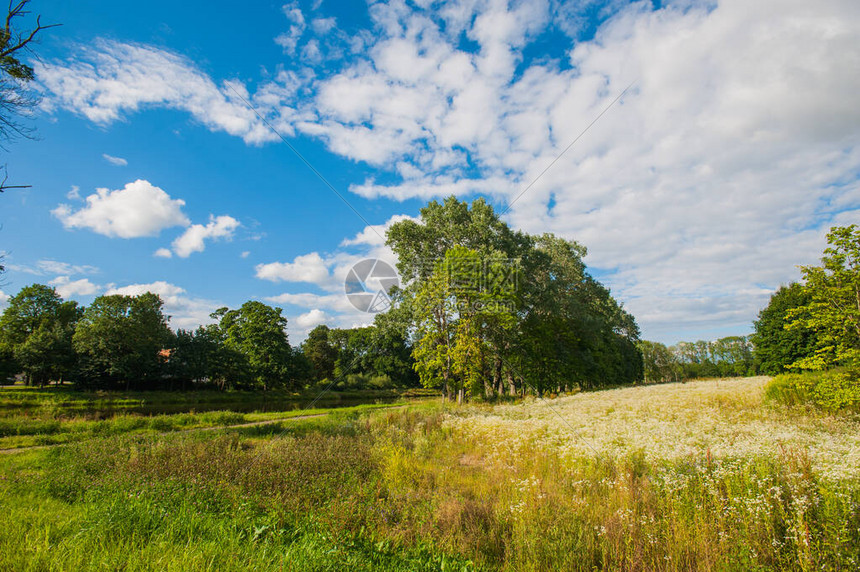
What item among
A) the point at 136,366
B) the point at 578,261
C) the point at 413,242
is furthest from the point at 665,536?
the point at 136,366

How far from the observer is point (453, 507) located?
225 inches

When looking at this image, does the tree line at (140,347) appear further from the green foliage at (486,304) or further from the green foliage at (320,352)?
the green foliage at (320,352)

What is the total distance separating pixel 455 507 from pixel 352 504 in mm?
1758

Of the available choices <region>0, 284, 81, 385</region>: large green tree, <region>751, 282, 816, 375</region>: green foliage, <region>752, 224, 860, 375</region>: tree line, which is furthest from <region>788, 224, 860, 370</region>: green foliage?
<region>0, 284, 81, 385</region>: large green tree

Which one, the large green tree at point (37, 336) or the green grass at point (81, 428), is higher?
the large green tree at point (37, 336)

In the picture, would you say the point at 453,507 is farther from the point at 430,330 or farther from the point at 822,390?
the point at 430,330

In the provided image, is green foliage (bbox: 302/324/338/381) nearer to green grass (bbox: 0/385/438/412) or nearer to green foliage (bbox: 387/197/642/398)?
green grass (bbox: 0/385/438/412)

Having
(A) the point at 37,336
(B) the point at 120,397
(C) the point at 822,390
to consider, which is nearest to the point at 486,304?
(C) the point at 822,390

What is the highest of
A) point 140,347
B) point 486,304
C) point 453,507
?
point 486,304

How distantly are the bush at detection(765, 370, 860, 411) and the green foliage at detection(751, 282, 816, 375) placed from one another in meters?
43.1

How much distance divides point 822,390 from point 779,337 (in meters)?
54.1

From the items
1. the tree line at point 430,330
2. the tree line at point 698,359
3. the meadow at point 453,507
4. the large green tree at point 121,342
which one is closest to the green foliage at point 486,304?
the tree line at point 430,330

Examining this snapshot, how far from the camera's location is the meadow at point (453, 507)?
4023 mm

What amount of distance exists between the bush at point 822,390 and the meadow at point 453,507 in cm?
157
